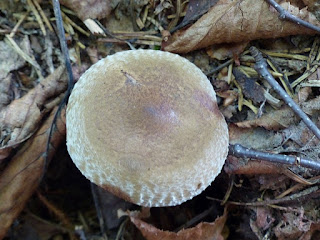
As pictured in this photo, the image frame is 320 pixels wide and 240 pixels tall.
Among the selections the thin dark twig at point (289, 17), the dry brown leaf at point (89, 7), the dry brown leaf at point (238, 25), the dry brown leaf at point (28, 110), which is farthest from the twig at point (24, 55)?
the thin dark twig at point (289, 17)

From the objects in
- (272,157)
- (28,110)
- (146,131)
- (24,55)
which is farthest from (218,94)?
(24,55)

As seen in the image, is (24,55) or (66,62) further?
(24,55)

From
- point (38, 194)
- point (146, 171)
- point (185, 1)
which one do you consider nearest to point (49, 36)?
point (185, 1)

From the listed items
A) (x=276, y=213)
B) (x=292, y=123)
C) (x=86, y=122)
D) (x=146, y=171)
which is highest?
(x=86, y=122)

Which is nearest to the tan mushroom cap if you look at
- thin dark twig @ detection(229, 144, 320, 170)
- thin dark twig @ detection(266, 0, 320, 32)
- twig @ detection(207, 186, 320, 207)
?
thin dark twig @ detection(229, 144, 320, 170)

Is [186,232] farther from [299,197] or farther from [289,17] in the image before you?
[289,17]

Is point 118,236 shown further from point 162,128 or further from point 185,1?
point 185,1
